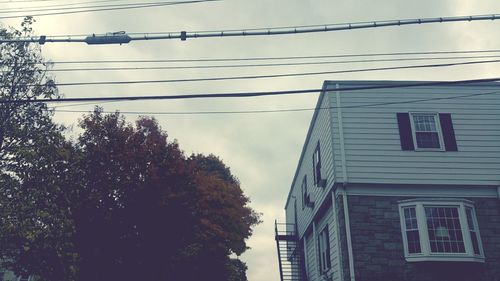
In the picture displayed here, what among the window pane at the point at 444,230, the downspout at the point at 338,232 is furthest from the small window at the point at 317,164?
the window pane at the point at 444,230

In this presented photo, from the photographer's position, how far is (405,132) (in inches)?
655

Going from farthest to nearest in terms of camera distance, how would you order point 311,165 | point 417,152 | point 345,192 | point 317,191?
point 311,165 < point 317,191 < point 417,152 < point 345,192

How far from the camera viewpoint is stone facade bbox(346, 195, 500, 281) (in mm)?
14445

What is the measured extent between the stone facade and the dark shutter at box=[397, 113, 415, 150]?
2241mm

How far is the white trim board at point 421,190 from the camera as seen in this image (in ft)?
51.5

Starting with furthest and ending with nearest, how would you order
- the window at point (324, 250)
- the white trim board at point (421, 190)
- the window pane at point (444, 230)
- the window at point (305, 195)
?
the window at point (305, 195) < the window at point (324, 250) < the white trim board at point (421, 190) < the window pane at point (444, 230)

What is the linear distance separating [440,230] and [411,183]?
6.58 ft

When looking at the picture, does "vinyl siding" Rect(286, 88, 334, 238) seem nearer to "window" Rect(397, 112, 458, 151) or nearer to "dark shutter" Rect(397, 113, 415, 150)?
"dark shutter" Rect(397, 113, 415, 150)

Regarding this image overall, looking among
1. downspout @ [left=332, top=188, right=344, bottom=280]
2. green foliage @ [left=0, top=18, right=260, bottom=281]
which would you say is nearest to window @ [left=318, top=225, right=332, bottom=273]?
downspout @ [left=332, top=188, right=344, bottom=280]

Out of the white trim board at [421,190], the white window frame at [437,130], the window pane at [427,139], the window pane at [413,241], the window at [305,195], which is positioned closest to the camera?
the window pane at [413,241]

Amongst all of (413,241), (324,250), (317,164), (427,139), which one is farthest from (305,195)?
(413,241)

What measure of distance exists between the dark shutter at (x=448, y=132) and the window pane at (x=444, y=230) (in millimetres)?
2591

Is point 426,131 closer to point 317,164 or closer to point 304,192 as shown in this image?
point 317,164

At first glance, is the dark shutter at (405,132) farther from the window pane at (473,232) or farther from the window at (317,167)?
the window at (317,167)
